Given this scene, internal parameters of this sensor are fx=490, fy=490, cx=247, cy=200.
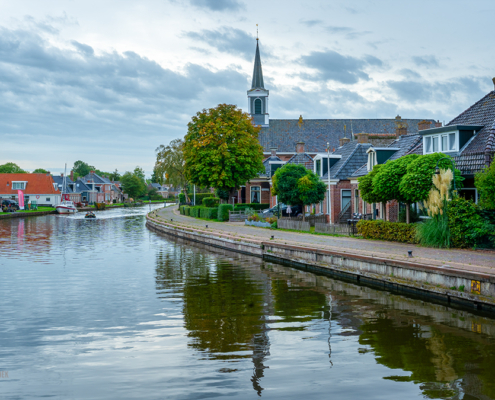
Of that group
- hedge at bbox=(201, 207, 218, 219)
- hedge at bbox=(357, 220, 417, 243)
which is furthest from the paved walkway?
hedge at bbox=(201, 207, 218, 219)

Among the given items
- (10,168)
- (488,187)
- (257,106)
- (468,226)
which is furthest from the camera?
(10,168)

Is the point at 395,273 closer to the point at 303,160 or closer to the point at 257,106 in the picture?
the point at 303,160

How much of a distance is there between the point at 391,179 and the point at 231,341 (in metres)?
15.6

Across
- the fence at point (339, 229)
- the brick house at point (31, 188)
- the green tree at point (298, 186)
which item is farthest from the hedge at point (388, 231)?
the brick house at point (31, 188)

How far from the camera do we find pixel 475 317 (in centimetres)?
1318

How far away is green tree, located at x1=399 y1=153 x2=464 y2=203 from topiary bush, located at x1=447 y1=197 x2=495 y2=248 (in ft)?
5.96

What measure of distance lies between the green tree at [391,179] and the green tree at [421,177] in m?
0.82

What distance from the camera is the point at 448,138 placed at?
2577cm

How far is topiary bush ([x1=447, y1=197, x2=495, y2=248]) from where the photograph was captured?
20125mm

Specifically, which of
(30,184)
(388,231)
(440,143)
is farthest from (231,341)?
(30,184)

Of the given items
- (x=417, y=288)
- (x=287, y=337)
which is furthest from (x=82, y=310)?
(x=417, y=288)

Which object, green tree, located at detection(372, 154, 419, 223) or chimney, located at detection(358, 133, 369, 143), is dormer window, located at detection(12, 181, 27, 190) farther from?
green tree, located at detection(372, 154, 419, 223)

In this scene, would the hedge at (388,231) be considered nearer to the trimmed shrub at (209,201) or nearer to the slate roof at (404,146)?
the slate roof at (404,146)

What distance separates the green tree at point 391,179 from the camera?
24.1 metres
